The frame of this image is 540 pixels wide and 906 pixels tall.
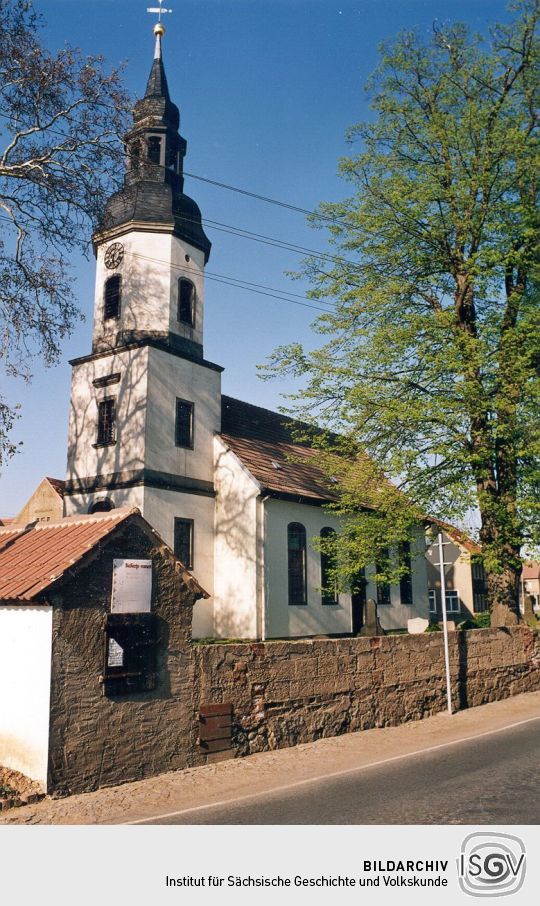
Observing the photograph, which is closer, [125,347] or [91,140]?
[91,140]

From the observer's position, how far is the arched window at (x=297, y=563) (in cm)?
2520

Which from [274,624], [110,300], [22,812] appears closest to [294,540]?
[274,624]

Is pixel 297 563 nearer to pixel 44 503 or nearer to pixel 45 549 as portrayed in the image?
pixel 44 503

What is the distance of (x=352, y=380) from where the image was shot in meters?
Result: 19.9

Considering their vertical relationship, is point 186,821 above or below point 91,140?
below

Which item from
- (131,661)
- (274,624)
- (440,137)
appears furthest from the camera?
(274,624)

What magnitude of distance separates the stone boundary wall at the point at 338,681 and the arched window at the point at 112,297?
624 inches

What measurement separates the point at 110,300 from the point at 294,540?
10.9m

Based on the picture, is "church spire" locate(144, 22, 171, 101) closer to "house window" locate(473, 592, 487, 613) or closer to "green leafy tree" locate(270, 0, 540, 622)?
"green leafy tree" locate(270, 0, 540, 622)

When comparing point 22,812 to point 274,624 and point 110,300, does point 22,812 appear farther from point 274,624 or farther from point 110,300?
point 110,300

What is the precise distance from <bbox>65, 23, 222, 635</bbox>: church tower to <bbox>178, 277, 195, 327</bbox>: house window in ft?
0.12

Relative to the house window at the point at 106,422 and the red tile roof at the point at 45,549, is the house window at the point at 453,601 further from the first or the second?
the red tile roof at the point at 45,549

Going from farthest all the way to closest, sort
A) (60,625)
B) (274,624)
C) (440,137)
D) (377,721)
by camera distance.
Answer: (274,624) < (440,137) < (377,721) < (60,625)

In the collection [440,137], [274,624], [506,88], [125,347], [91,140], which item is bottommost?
[274,624]
